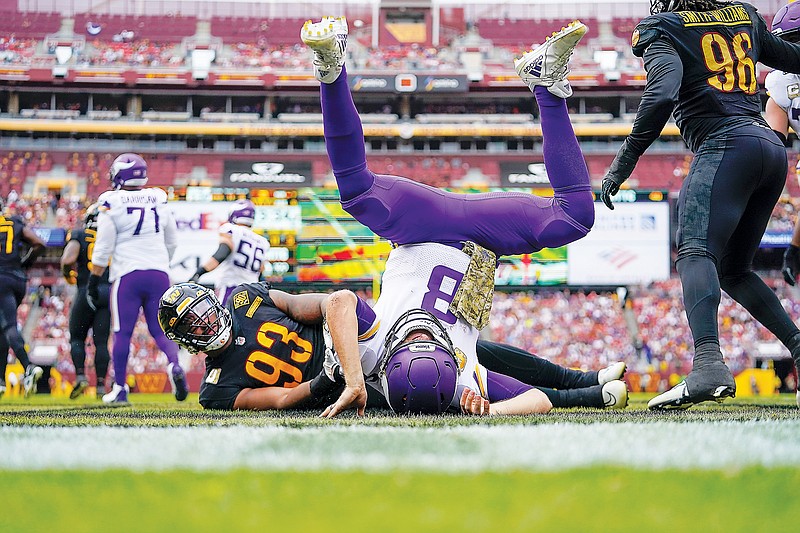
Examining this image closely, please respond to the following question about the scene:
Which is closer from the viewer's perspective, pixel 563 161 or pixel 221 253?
pixel 563 161

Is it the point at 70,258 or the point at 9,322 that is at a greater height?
the point at 70,258

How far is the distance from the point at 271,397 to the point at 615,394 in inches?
59.2

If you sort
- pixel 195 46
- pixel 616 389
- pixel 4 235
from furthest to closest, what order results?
1. pixel 195 46
2. pixel 4 235
3. pixel 616 389

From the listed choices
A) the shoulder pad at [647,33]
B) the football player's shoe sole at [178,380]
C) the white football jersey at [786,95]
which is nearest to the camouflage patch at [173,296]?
the shoulder pad at [647,33]

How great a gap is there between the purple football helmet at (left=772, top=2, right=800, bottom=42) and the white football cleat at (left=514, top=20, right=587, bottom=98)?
1.82m

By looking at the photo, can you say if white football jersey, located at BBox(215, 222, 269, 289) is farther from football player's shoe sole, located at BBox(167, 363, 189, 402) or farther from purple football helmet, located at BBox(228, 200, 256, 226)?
football player's shoe sole, located at BBox(167, 363, 189, 402)

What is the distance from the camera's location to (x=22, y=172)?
2442 cm

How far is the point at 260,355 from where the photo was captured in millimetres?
3436

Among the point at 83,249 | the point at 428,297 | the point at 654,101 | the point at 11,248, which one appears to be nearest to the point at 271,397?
the point at 428,297

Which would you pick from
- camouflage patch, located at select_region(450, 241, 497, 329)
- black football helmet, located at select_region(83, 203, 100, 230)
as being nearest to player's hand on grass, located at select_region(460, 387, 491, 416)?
camouflage patch, located at select_region(450, 241, 497, 329)

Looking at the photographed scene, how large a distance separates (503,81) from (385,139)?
4323mm

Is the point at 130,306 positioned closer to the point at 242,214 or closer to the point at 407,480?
the point at 242,214

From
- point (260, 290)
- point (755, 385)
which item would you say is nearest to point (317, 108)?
point (755, 385)

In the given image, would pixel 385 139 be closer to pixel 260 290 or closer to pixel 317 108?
pixel 317 108
